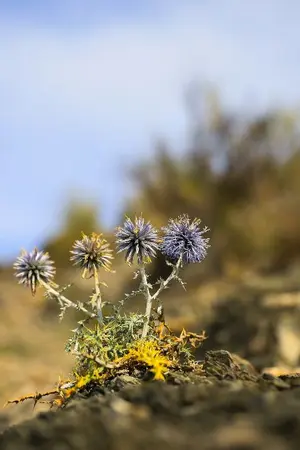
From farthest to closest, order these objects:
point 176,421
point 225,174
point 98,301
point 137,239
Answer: point 225,174, point 98,301, point 137,239, point 176,421

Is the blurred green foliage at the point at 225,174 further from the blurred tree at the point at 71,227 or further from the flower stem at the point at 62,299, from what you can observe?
the flower stem at the point at 62,299

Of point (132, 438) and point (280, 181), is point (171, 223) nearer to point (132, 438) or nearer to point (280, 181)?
point (132, 438)

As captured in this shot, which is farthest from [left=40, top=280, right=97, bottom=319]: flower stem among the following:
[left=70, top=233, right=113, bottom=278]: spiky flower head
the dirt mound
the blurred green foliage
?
the blurred green foliage

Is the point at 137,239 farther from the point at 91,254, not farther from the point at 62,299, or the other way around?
the point at 62,299

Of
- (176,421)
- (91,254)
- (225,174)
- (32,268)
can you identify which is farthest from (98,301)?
(225,174)

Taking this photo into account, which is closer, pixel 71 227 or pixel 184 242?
pixel 184 242

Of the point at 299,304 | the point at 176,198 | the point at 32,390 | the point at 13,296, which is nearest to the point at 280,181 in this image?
the point at 176,198

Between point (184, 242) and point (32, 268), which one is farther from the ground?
point (184, 242)

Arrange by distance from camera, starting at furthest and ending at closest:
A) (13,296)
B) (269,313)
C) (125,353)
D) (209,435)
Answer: (13,296)
(269,313)
(125,353)
(209,435)
